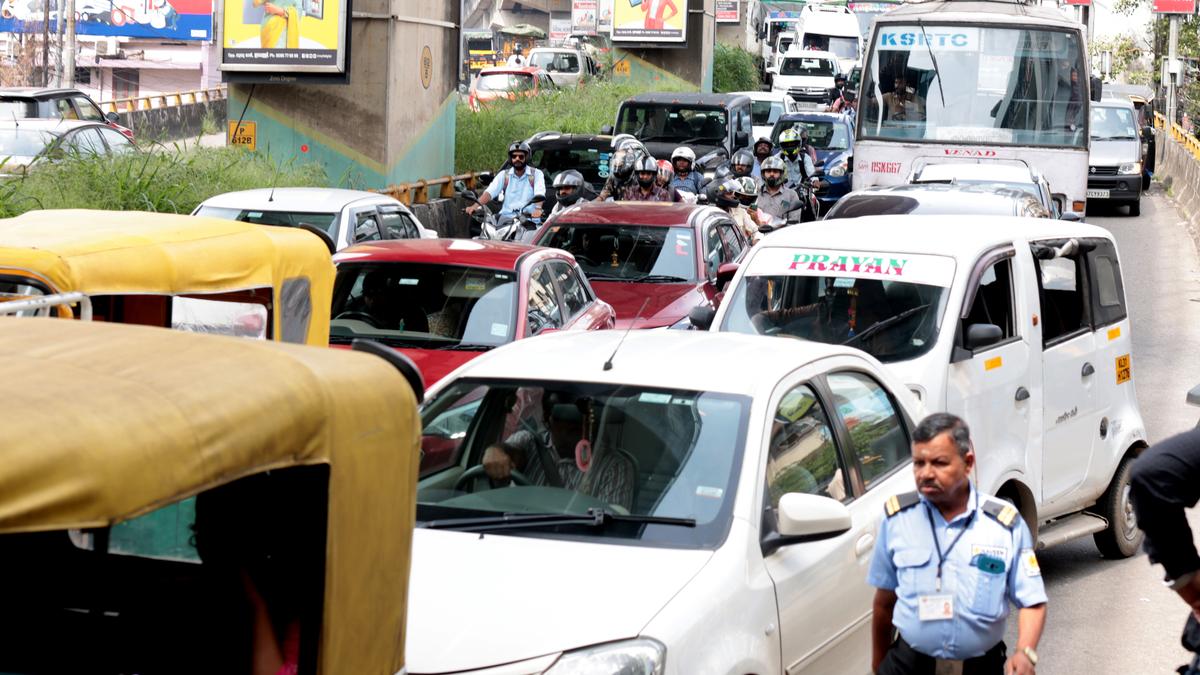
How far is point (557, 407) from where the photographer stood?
5570 mm

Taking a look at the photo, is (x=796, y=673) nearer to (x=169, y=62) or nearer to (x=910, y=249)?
(x=910, y=249)

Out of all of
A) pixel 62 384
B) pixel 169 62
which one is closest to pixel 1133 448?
pixel 62 384

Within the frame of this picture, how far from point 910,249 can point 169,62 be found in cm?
5905

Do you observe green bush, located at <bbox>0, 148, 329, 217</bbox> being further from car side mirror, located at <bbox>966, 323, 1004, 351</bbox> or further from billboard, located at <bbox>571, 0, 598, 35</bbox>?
billboard, located at <bbox>571, 0, 598, 35</bbox>

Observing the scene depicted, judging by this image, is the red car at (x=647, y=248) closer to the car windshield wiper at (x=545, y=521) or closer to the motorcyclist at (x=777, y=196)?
the motorcyclist at (x=777, y=196)

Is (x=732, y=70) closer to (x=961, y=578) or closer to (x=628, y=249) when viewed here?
(x=628, y=249)

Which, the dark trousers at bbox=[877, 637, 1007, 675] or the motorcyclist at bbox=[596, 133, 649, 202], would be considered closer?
the dark trousers at bbox=[877, 637, 1007, 675]

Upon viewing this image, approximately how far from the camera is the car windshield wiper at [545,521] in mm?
5113

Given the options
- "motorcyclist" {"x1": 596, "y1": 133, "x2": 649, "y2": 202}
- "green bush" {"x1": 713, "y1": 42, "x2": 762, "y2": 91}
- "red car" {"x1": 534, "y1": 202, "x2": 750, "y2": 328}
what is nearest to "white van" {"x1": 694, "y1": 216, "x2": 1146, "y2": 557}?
"red car" {"x1": 534, "y1": 202, "x2": 750, "y2": 328}

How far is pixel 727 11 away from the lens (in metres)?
65.4

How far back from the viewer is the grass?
26.3m

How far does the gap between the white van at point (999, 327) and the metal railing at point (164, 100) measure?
104ft

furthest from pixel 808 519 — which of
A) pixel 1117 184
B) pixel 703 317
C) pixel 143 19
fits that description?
pixel 143 19

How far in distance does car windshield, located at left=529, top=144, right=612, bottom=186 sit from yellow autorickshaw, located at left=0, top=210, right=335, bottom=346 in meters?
13.6
